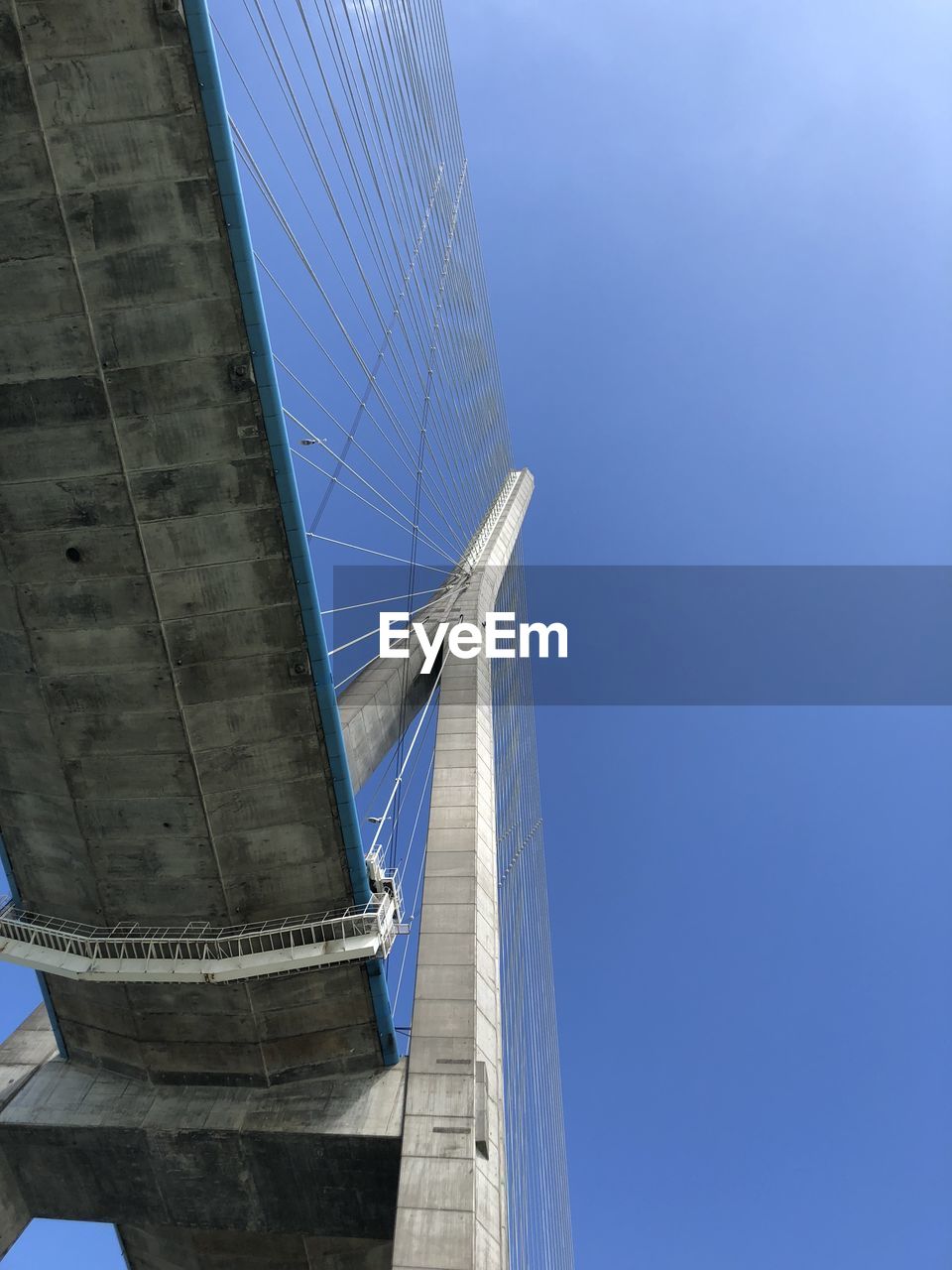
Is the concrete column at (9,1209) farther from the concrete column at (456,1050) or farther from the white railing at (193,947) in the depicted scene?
the concrete column at (456,1050)

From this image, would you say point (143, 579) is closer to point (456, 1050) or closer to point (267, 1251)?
point (456, 1050)

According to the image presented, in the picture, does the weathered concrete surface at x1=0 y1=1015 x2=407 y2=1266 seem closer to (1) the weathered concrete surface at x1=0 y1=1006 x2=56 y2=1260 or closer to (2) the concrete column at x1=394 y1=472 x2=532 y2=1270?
(1) the weathered concrete surface at x1=0 y1=1006 x2=56 y2=1260

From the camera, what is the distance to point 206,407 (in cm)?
934

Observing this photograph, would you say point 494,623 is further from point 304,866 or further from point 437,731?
point 304,866

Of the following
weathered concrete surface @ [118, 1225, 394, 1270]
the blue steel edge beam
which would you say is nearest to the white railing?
the blue steel edge beam

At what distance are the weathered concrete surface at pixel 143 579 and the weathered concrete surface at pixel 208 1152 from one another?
1.61 ft

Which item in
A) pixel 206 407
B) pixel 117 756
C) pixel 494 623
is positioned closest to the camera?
pixel 206 407

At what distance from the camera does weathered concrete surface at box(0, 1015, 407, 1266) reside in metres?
12.2

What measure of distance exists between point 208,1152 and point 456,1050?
471 cm

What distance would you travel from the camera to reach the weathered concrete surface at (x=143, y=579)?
26.8 ft

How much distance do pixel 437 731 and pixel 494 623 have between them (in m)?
14.5

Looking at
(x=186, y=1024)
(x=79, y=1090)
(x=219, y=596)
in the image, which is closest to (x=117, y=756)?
(x=219, y=596)

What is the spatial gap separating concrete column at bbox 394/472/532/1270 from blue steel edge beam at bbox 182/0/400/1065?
1302 millimetres

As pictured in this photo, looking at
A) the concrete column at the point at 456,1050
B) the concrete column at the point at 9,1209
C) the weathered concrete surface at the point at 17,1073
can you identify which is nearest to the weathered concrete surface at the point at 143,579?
the weathered concrete surface at the point at 17,1073
